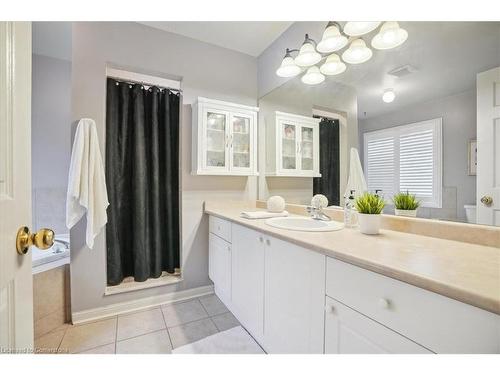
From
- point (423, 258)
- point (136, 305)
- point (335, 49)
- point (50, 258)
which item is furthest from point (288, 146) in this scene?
point (50, 258)

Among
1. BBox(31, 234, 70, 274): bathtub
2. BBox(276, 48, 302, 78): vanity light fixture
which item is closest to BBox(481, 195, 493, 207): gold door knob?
BBox(276, 48, 302, 78): vanity light fixture

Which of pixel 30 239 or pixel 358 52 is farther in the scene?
pixel 358 52

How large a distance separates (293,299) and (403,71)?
131cm

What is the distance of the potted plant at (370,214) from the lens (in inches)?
43.6

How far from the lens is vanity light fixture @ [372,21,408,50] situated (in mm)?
1181

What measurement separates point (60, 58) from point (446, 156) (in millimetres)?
3283

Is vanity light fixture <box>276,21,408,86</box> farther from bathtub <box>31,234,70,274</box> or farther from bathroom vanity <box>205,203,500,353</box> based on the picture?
bathtub <box>31,234,70,274</box>

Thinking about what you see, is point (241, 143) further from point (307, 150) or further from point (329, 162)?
point (329, 162)

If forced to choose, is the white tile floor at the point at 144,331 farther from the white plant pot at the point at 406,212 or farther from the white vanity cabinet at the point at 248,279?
the white plant pot at the point at 406,212

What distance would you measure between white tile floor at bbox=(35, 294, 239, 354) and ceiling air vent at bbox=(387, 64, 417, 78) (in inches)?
75.6

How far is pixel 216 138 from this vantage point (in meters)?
2.02

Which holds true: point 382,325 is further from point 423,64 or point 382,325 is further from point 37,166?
point 37,166

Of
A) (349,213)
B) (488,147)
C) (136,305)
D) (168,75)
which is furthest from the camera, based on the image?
(168,75)
